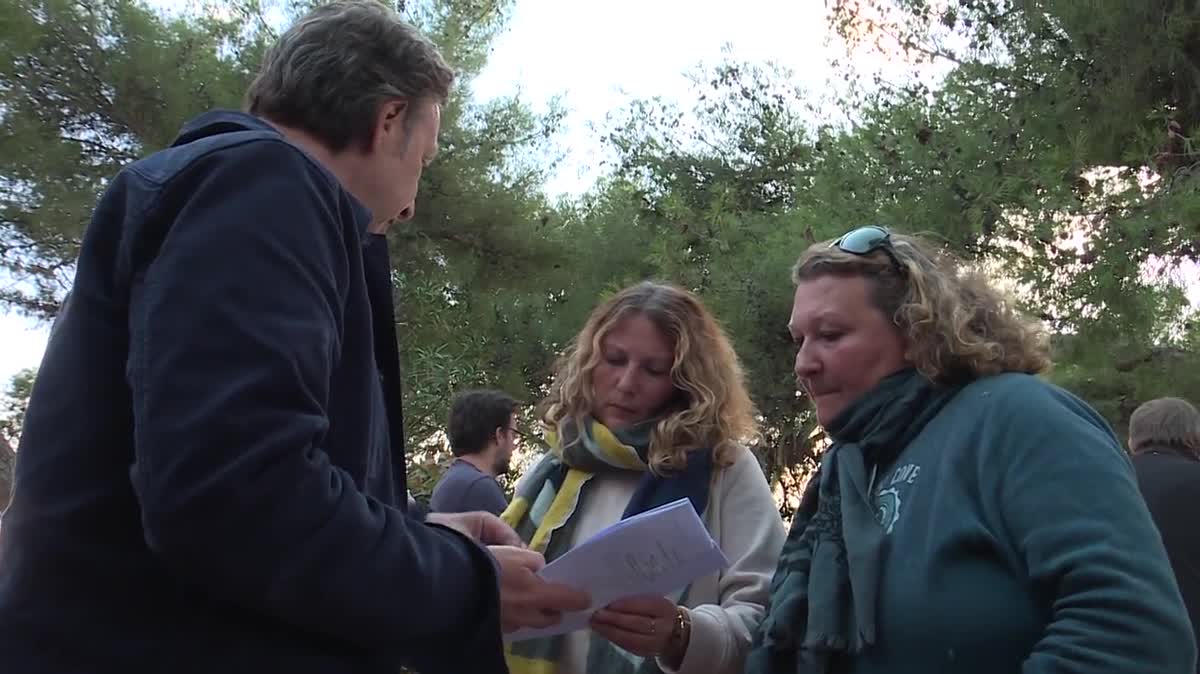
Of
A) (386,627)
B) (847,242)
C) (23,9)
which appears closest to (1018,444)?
(847,242)

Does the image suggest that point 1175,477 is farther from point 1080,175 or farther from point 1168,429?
point 1080,175

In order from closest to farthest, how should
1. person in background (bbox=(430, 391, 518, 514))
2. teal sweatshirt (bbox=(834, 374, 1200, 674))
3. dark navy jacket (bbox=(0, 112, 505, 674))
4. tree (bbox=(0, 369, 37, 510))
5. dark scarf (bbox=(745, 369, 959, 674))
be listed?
dark navy jacket (bbox=(0, 112, 505, 674))
teal sweatshirt (bbox=(834, 374, 1200, 674))
dark scarf (bbox=(745, 369, 959, 674))
person in background (bbox=(430, 391, 518, 514))
tree (bbox=(0, 369, 37, 510))

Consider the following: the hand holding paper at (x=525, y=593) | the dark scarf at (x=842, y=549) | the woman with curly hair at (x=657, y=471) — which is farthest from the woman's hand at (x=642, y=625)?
the hand holding paper at (x=525, y=593)

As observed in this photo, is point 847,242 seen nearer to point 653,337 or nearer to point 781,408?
point 653,337

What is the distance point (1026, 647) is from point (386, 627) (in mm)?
1022

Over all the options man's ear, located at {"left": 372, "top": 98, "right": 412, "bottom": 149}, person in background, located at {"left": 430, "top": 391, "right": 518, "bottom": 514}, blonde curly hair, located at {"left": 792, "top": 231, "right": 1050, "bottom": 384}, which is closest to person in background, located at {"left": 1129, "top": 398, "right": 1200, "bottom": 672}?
blonde curly hair, located at {"left": 792, "top": 231, "right": 1050, "bottom": 384}

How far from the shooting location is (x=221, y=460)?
109 centimetres

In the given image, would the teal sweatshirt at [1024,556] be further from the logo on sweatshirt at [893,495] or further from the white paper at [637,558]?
the white paper at [637,558]

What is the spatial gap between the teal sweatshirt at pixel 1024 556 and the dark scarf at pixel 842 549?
0.04m

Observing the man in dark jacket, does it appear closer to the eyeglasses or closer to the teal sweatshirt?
the teal sweatshirt

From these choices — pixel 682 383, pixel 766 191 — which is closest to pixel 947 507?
pixel 682 383

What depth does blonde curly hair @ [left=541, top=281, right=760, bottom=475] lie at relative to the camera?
8.58ft

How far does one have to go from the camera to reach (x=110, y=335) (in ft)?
4.00

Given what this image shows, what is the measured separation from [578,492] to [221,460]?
1663mm
